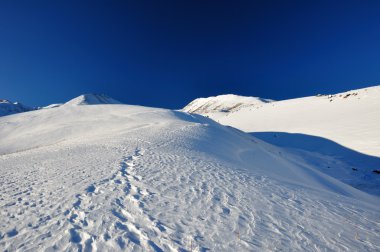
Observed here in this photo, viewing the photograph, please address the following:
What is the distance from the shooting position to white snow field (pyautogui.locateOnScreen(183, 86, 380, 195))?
18.2 meters

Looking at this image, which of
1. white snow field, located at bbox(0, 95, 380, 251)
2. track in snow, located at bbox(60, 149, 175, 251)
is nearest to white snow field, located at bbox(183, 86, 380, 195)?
white snow field, located at bbox(0, 95, 380, 251)

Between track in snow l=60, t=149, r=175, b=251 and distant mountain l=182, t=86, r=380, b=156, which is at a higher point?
distant mountain l=182, t=86, r=380, b=156

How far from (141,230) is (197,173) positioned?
14.4 feet

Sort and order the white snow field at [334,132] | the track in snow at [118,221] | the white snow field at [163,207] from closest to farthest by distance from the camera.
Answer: the track in snow at [118,221] → the white snow field at [163,207] → the white snow field at [334,132]

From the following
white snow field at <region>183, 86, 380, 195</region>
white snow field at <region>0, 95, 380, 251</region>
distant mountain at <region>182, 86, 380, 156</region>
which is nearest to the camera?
white snow field at <region>0, 95, 380, 251</region>

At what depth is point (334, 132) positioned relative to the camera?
1040 inches

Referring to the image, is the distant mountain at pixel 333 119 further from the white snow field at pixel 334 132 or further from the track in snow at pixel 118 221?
the track in snow at pixel 118 221

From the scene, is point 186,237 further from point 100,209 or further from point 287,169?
point 287,169

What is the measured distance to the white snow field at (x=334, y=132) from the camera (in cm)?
1824

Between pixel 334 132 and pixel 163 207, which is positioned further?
pixel 334 132

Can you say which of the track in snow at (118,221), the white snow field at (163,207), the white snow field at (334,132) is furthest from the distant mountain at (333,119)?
the track in snow at (118,221)

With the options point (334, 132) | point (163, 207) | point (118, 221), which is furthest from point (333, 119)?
point (118, 221)

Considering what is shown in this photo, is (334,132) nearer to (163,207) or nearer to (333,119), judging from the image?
(333,119)

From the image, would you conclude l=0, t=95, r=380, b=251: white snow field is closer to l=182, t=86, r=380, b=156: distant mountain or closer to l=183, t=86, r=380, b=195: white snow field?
l=183, t=86, r=380, b=195: white snow field
